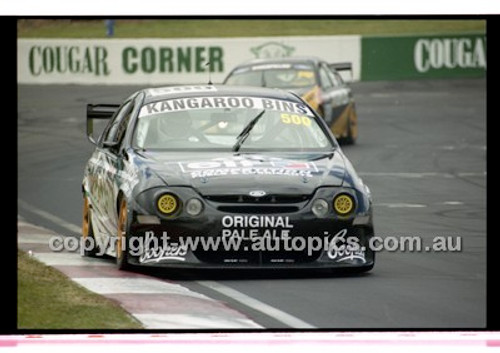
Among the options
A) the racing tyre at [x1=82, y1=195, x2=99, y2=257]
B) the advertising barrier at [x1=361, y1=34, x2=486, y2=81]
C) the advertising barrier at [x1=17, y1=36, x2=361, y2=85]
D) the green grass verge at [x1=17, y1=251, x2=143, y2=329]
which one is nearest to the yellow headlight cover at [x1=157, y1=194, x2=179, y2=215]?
the green grass verge at [x1=17, y1=251, x2=143, y2=329]

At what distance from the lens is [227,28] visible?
1660 inches

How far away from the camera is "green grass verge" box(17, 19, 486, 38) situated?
39.3 meters

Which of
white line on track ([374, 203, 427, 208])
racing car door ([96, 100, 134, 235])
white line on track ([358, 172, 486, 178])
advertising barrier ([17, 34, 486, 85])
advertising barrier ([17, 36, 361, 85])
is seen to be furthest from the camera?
advertising barrier ([17, 34, 486, 85])

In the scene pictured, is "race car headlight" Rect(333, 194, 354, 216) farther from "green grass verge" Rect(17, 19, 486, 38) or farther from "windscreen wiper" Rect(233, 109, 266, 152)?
"green grass verge" Rect(17, 19, 486, 38)

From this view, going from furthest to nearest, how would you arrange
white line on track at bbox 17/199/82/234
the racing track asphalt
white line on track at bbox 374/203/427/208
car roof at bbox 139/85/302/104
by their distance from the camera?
white line on track at bbox 374/203/427/208
white line on track at bbox 17/199/82/234
car roof at bbox 139/85/302/104
the racing track asphalt

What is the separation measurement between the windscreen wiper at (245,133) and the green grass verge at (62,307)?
4.78 ft

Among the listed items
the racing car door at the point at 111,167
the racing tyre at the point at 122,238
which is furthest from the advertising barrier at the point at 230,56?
the racing tyre at the point at 122,238

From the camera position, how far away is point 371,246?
1040 centimetres

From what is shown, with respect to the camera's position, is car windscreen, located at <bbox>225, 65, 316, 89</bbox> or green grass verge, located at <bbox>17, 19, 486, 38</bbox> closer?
car windscreen, located at <bbox>225, 65, 316, 89</bbox>

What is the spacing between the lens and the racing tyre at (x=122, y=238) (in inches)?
411

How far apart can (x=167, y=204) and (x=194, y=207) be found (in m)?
0.18

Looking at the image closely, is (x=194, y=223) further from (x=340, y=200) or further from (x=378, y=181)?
(x=378, y=181)

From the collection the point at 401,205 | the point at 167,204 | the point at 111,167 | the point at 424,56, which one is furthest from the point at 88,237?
the point at 424,56
